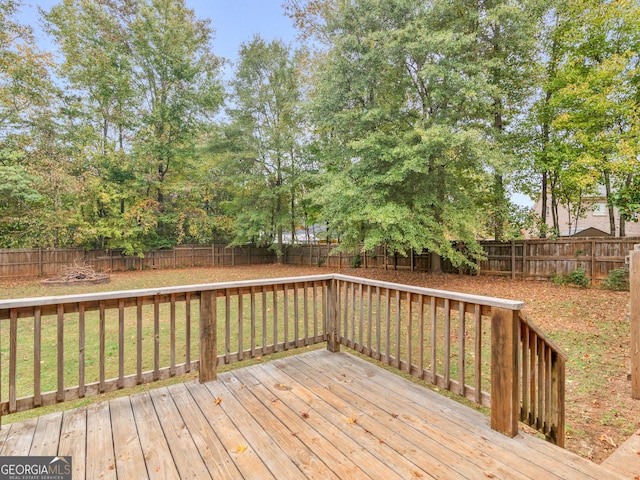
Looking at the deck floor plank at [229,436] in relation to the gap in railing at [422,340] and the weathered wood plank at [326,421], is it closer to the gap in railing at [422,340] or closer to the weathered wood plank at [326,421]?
the weathered wood plank at [326,421]

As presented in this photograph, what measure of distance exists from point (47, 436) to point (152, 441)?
743 mm

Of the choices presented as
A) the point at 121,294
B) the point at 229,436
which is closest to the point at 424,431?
the point at 229,436

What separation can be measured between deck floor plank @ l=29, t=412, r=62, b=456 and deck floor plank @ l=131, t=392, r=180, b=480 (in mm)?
466

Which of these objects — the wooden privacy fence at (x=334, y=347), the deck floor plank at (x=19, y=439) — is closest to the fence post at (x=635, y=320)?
the wooden privacy fence at (x=334, y=347)

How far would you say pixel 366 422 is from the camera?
7.70 feet

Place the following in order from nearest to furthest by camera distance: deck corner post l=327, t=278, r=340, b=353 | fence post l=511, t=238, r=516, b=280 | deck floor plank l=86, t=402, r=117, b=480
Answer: deck floor plank l=86, t=402, r=117, b=480
deck corner post l=327, t=278, r=340, b=353
fence post l=511, t=238, r=516, b=280

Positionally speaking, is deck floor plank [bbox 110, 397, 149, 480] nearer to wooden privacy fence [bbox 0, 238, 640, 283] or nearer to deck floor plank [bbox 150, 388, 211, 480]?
deck floor plank [bbox 150, 388, 211, 480]

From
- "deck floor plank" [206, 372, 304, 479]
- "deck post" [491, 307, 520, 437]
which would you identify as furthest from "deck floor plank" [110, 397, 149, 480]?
"deck post" [491, 307, 520, 437]

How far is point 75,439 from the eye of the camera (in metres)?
2.12

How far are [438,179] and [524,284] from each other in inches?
168

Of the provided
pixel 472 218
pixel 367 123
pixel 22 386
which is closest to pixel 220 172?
pixel 367 123

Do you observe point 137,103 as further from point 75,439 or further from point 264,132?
point 75,439

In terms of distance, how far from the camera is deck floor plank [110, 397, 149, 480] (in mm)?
1824

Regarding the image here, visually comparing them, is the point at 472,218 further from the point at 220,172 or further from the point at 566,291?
the point at 220,172
